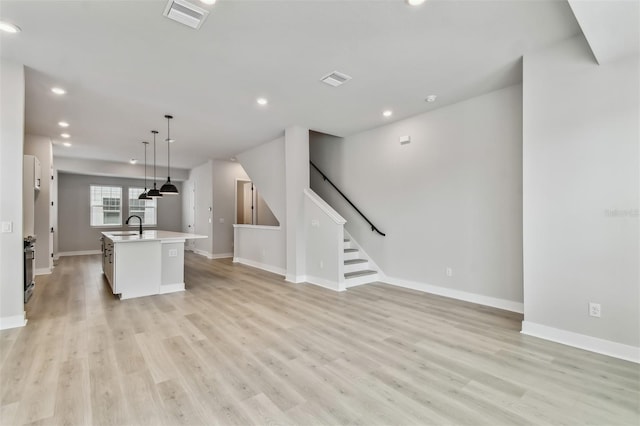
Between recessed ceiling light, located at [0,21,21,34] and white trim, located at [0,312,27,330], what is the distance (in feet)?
9.70

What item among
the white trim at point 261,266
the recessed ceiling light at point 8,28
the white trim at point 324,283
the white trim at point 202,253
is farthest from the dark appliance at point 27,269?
the white trim at point 202,253

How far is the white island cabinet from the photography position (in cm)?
461

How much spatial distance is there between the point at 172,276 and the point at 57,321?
5.45 feet

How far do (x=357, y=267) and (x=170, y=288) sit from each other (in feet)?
10.9

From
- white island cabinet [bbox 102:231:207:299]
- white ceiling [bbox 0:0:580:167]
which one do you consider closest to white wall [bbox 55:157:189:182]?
white ceiling [bbox 0:0:580:167]

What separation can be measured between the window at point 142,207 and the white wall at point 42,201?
14.1 feet

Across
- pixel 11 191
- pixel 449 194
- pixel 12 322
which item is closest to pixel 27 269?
pixel 12 322

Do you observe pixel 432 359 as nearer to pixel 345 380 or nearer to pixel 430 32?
pixel 345 380

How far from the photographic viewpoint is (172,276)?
16.8 feet

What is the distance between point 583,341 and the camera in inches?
112

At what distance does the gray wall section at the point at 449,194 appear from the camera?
396cm

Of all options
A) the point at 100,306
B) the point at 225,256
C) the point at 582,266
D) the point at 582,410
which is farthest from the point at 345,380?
the point at 225,256

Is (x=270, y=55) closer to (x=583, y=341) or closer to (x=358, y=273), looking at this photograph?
(x=358, y=273)

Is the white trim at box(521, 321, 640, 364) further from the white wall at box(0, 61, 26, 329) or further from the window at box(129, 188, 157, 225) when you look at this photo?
the window at box(129, 188, 157, 225)
